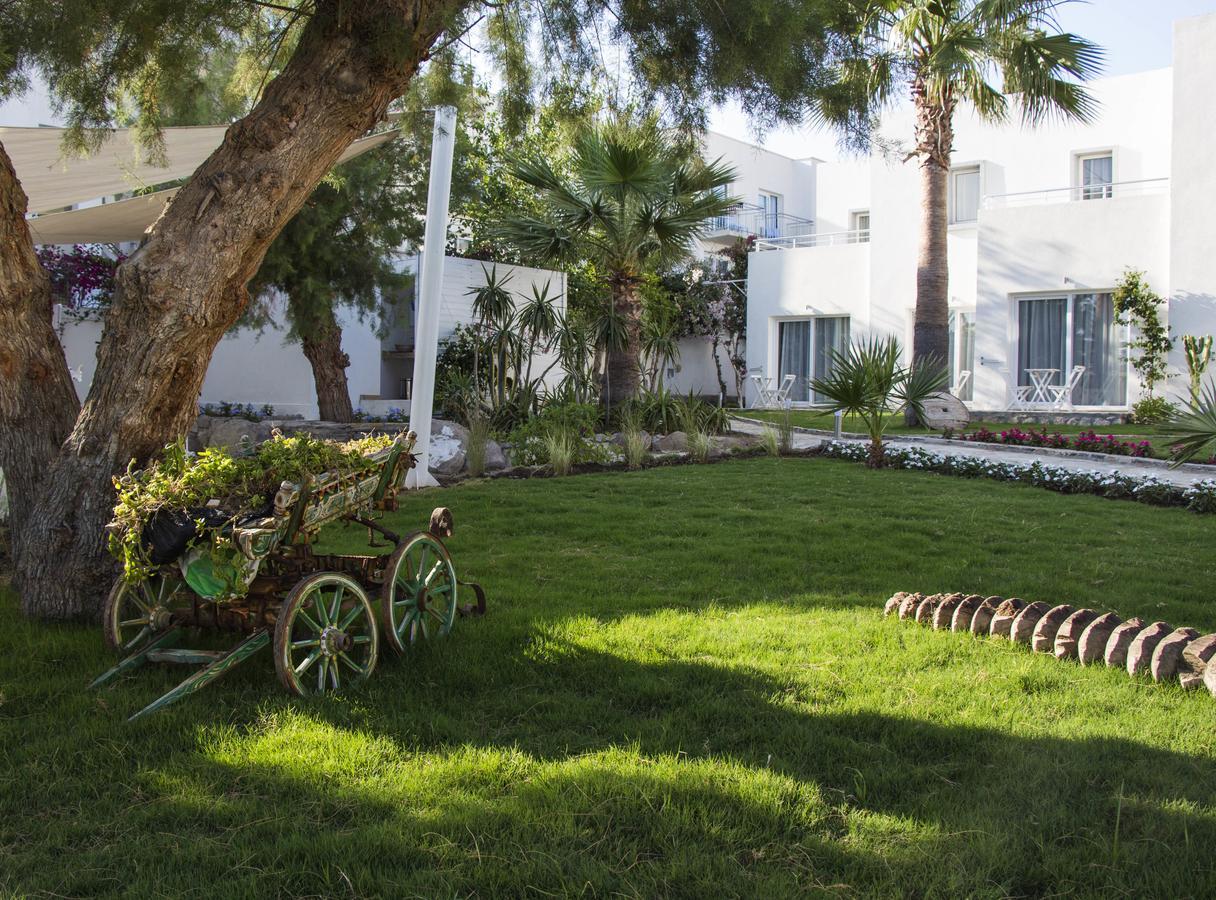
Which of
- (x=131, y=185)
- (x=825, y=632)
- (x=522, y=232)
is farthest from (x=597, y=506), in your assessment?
(x=522, y=232)

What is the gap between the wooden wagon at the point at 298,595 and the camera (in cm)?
372

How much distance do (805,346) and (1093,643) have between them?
19090 mm

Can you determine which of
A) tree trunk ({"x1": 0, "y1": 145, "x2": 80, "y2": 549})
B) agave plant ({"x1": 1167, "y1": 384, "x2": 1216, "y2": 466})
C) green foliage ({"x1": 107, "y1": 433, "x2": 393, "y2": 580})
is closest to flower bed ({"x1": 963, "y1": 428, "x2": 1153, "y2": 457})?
agave plant ({"x1": 1167, "y1": 384, "x2": 1216, "y2": 466})

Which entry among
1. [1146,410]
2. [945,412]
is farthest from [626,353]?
[1146,410]

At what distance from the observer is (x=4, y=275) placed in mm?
4996

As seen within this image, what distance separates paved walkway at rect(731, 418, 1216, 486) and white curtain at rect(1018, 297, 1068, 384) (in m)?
5.50

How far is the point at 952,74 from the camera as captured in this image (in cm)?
1418

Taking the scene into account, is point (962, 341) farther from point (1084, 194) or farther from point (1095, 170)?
point (1095, 170)

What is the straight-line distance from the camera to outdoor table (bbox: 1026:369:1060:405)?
18.2 metres

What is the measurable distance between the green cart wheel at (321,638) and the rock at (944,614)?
267 centimetres

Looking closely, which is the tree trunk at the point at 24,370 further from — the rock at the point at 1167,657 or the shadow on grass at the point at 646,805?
the rock at the point at 1167,657

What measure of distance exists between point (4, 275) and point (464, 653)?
298 cm

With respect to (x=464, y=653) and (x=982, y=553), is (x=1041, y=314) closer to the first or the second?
(x=982, y=553)

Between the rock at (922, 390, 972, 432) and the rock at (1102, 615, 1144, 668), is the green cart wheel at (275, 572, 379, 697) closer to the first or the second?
the rock at (1102, 615, 1144, 668)
